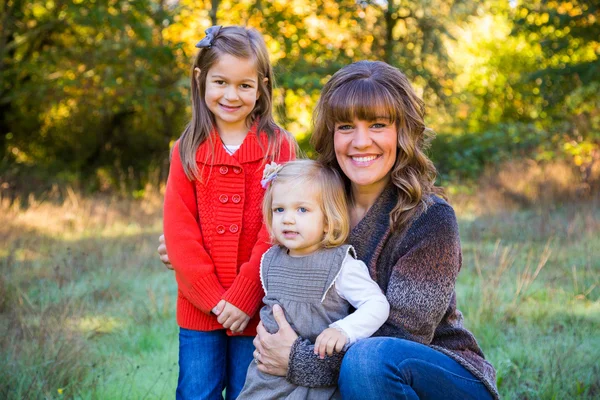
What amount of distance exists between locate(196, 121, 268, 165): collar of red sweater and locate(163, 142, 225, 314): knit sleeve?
111 mm

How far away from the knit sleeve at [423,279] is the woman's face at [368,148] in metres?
0.27

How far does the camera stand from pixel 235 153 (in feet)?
8.48

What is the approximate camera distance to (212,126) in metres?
2.66

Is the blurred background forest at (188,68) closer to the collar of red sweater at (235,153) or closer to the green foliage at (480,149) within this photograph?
the green foliage at (480,149)

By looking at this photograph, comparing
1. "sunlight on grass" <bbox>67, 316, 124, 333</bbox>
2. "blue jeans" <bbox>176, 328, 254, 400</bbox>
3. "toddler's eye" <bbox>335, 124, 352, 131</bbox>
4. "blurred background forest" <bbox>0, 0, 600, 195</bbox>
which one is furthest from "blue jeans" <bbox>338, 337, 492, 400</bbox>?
"blurred background forest" <bbox>0, 0, 600, 195</bbox>

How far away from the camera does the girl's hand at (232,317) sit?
2.41m

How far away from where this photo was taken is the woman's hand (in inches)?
84.4

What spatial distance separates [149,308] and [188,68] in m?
6.91

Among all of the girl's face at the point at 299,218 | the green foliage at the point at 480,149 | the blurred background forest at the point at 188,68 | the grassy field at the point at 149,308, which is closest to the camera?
the girl's face at the point at 299,218

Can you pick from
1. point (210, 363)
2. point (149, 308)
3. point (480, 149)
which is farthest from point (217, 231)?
point (480, 149)

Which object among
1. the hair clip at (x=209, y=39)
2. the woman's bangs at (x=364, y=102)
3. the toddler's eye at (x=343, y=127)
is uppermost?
the hair clip at (x=209, y=39)

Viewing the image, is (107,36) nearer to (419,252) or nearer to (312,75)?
(312,75)

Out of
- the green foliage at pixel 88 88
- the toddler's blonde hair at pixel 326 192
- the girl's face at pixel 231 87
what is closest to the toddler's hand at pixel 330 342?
the toddler's blonde hair at pixel 326 192

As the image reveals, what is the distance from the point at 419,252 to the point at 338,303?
1.10 ft
